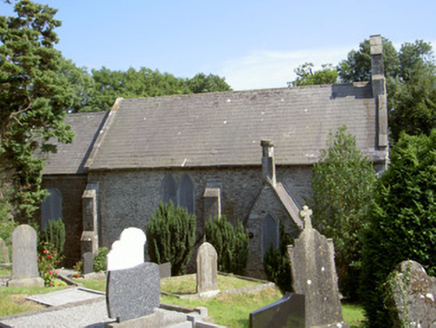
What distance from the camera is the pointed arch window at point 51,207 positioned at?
2709cm

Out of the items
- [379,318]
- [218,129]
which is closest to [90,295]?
[379,318]

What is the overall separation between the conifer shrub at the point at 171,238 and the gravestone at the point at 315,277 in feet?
31.7

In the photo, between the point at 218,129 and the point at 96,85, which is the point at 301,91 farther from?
the point at 96,85

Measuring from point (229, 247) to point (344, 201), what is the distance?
492 cm

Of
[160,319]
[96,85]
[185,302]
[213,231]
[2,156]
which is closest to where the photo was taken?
[160,319]

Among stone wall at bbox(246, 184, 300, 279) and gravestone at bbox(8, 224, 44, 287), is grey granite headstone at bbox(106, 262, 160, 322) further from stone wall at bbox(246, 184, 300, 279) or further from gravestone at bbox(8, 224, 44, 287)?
stone wall at bbox(246, 184, 300, 279)

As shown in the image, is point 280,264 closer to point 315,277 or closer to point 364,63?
point 315,277

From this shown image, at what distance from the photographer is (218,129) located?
25.5 m

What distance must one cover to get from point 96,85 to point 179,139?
31935mm

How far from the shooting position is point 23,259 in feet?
51.8

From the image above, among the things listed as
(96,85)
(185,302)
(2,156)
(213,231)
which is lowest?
(185,302)

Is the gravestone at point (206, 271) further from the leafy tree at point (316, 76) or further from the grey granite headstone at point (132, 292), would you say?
the leafy tree at point (316, 76)

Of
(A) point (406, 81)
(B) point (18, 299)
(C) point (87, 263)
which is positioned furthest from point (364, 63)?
(B) point (18, 299)

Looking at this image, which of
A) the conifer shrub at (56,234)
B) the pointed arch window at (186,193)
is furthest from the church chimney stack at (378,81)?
the conifer shrub at (56,234)
